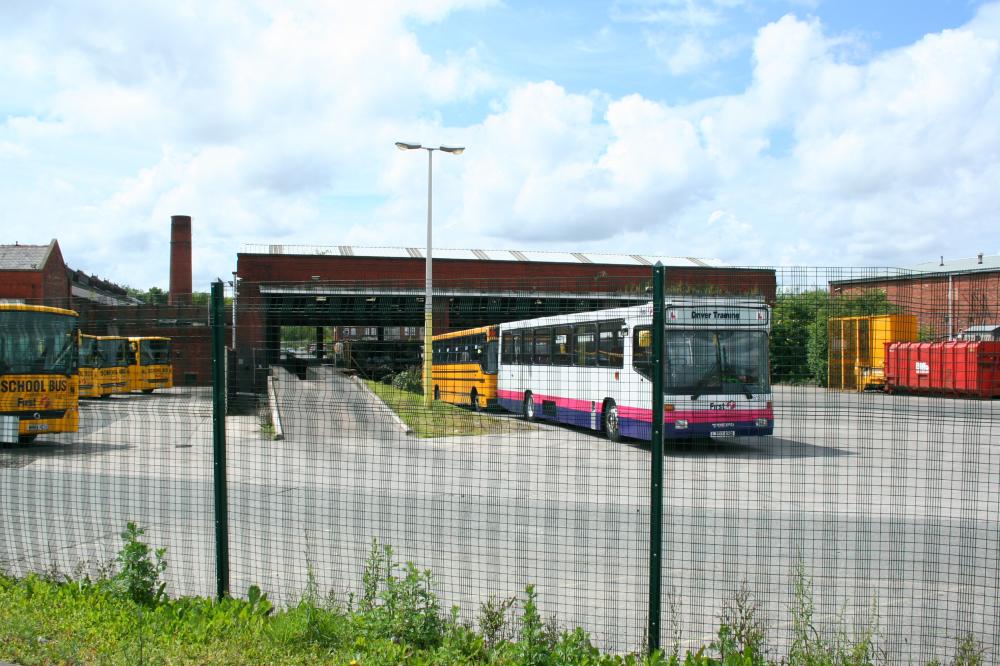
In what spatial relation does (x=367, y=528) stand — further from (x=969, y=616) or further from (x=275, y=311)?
(x=969, y=616)

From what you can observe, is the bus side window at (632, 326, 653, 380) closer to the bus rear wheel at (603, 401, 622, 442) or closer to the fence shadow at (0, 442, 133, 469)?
the bus rear wheel at (603, 401, 622, 442)

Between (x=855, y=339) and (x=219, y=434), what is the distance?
179 inches

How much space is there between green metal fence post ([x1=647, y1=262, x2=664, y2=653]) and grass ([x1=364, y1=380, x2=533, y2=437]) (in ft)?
5.49

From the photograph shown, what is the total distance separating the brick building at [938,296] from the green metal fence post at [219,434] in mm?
4193

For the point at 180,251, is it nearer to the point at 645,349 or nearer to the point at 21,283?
the point at 21,283

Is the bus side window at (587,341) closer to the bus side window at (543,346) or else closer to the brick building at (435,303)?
the bus side window at (543,346)

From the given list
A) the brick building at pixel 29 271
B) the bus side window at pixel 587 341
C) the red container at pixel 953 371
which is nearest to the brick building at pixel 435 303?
the red container at pixel 953 371

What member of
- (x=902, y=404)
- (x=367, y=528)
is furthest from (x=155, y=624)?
(x=902, y=404)

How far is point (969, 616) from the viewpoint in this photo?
5.55 meters

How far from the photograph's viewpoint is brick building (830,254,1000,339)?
472cm

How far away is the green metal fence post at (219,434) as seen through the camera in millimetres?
5566

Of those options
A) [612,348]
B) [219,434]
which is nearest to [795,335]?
[219,434]

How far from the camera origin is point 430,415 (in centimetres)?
569

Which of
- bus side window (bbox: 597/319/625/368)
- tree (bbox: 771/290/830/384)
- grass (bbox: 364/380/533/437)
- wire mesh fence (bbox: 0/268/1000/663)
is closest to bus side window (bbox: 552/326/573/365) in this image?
bus side window (bbox: 597/319/625/368)
